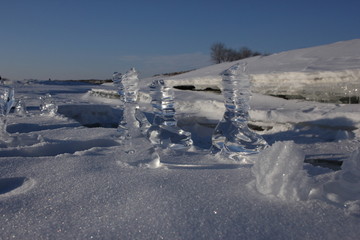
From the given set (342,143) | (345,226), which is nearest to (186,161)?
(345,226)

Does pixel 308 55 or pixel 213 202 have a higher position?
pixel 308 55

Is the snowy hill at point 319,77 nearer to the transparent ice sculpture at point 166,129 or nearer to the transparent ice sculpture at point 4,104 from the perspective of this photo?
the transparent ice sculpture at point 166,129

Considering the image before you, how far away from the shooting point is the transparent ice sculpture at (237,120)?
69.0 inches

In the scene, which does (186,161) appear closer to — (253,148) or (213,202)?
(253,148)

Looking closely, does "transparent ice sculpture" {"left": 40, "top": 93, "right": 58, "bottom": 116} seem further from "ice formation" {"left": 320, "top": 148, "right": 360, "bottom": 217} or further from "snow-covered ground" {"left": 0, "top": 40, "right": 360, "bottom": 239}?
"ice formation" {"left": 320, "top": 148, "right": 360, "bottom": 217}

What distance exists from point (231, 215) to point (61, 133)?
6.88 ft

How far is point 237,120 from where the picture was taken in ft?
5.83

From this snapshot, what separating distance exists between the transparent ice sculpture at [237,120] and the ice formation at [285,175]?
1.67 feet

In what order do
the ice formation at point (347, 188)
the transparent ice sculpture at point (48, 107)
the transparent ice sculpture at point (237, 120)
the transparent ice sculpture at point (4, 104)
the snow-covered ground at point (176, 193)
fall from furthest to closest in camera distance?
the transparent ice sculpture at point (48, 107) → the transparent ice sculpture at point (4, 104) → the transparent ice sculpture at point (237, 120) → the ice formation at point (347, 188) → the snow-covered ground at point (176, 193)

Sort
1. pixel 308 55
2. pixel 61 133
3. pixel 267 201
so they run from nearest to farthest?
pixel 267 201 < pixel 61 133 < pixel 308 55

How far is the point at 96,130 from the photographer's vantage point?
2.87 meters

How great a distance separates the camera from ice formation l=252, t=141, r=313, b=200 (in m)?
1.15

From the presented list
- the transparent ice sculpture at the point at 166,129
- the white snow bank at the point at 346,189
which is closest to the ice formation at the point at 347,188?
the white snow bank at the point at 346,189

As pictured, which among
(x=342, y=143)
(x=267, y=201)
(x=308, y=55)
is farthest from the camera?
(x=308, y=55)
